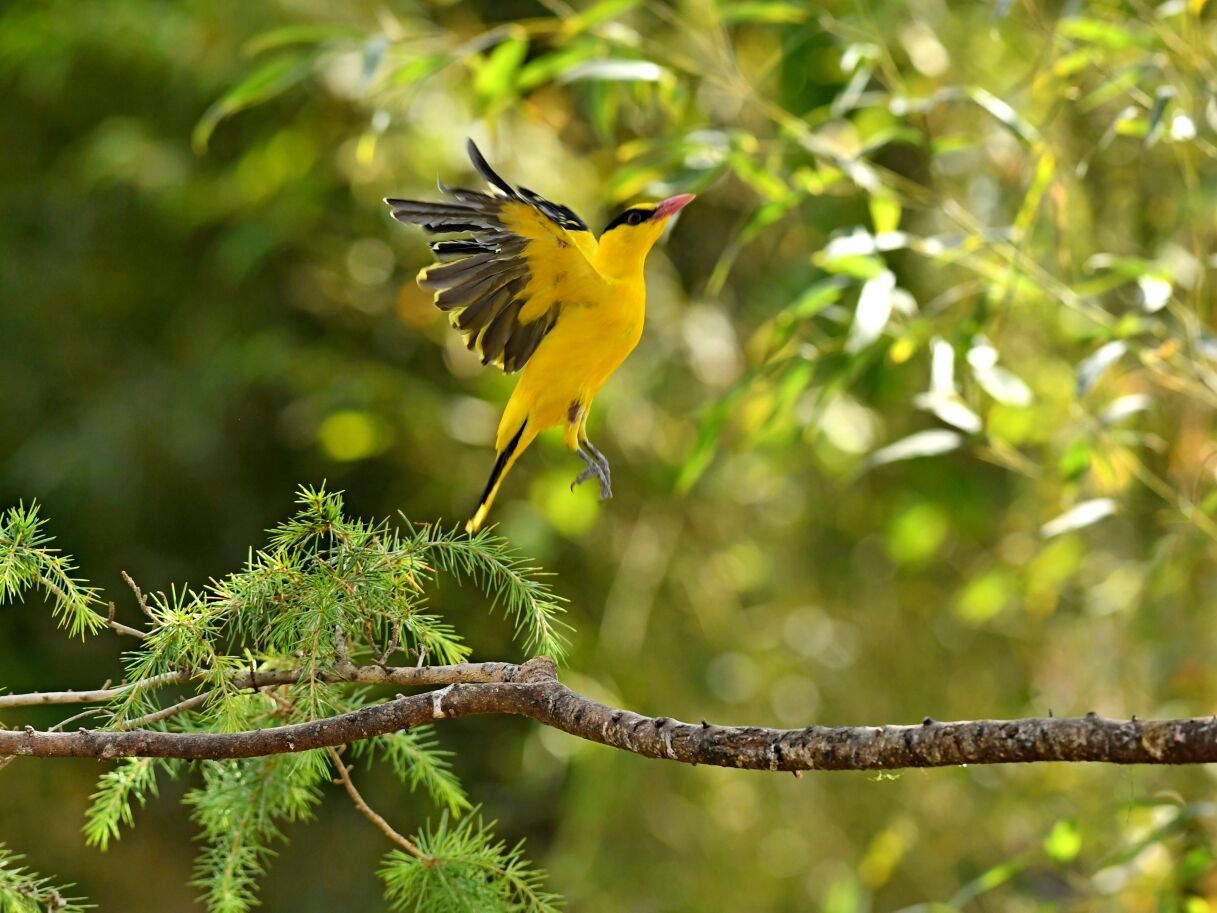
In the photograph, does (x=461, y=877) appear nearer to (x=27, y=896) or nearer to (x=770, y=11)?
(x=27, y=896)

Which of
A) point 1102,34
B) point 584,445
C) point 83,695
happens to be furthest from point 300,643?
point 1102,34

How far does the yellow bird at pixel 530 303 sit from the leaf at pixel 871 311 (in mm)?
313

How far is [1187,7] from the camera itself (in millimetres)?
1688

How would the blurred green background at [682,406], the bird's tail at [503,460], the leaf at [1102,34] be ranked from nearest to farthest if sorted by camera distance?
1. the bird's tail at [503,460]
2. the leaf at [1102,34]
3. the blurred green background at [682,406]

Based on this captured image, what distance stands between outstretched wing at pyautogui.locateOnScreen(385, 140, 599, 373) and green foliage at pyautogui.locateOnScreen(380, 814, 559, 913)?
480mm

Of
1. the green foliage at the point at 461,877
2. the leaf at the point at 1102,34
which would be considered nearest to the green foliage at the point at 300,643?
the green foliage at the point at 461,877

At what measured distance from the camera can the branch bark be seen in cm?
80

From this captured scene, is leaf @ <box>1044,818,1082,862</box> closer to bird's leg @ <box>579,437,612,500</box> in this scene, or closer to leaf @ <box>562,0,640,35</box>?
bird's leg @ <box>579,437,612,500</box>

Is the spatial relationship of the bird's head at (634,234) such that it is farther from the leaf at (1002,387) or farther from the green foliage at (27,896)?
the green foliage at (27,896)

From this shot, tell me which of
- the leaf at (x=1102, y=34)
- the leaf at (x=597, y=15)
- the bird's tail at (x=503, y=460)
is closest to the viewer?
the bird's tail at (x=503, y=460)

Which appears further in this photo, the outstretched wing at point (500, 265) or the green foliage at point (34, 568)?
the outstretched wing at point (500, 265)

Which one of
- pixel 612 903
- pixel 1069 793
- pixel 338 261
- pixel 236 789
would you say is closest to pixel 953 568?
pixel 1069 793

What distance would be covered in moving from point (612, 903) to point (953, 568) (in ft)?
3.97

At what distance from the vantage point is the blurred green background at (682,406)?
210 centimetres
